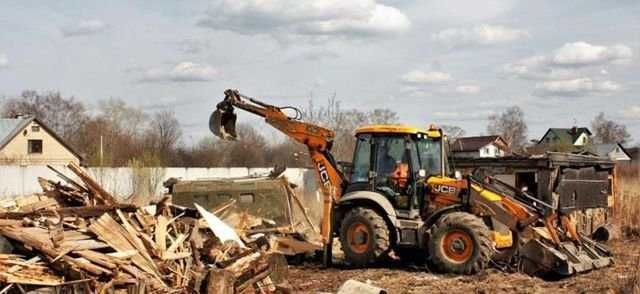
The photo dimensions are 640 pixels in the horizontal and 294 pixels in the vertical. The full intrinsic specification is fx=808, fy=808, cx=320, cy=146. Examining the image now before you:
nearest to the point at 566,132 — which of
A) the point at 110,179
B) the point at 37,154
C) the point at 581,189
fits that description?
the point at 37,154

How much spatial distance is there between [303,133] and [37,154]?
43811 millimetres

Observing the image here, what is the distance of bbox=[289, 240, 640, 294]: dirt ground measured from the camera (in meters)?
11.0

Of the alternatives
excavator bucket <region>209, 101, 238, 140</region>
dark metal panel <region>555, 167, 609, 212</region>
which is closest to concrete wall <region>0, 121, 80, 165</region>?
excavator bucket <region>209, 101, 238, 140</region>

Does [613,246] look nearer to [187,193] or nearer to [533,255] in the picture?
[533,255]

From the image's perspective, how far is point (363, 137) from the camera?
1397 centimetres

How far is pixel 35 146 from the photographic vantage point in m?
54.5

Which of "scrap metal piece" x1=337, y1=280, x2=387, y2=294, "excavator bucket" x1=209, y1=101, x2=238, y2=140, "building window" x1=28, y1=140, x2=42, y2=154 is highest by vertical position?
"building window" x1=28, y1=140, x2=42, y2=154

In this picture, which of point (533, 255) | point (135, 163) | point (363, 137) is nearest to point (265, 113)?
point (363, 137)

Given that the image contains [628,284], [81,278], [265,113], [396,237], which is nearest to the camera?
[81,278]

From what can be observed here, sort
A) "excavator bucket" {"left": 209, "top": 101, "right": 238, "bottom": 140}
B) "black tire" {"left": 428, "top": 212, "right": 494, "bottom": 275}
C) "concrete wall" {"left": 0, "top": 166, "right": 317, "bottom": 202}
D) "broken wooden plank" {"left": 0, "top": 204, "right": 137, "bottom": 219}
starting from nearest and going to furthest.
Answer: "broken wooden plank" {"left": 0, "top": 204, "right": 137, "bottom": 219}, "black tire" {"left": 428, "top": 212, "right": 494, "bottom": 275}, "excavator bucket" {"left": 209, "top": 101, "right": 238, "bottom": 140}, "concrete wall" {"left": 0, "top": 166, "right": 317, "bottom": 202}

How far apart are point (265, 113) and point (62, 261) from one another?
6648mm

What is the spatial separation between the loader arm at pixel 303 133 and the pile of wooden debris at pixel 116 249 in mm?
2986

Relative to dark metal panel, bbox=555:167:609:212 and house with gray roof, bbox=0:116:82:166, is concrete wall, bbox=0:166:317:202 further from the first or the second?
house with gray roof, bbox=0:116:82:166

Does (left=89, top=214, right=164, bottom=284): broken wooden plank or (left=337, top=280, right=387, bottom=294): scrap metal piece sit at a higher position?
(left=89, top=214, right=164, bottom=284): broken wooden plank
